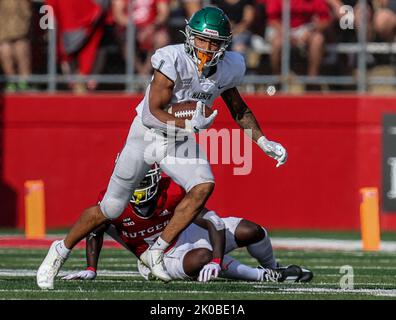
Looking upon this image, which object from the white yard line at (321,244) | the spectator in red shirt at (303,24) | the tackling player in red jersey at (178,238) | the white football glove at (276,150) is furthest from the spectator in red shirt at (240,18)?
the white football glove at (276,150)

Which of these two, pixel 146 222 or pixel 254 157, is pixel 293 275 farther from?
pixel 254 157

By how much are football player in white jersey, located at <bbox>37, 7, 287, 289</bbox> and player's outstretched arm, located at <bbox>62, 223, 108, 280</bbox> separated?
49 centimetres

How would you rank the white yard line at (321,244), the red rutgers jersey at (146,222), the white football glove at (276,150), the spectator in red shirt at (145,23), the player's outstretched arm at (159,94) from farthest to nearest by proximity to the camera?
the spectator in red shirt at (145,23) → the white yard line at (321,244) → the red rutgers jersey at (146,222) → the white football glove at (276,150) → the player's outstretched arm at (159,94)

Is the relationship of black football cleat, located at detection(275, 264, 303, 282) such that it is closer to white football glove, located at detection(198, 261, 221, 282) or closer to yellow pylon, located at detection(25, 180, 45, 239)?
white football glove, located at detection(198, 261, 221, 282)

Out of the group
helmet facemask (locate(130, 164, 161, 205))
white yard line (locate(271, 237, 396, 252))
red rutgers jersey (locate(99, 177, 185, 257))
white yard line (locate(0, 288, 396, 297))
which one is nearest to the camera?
white yard line (locate(0, 288, 396, 297))

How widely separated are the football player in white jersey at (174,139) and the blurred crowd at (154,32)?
20.6 feet

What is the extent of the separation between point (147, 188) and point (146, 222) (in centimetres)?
30

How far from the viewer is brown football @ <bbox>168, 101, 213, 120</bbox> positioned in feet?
24.9

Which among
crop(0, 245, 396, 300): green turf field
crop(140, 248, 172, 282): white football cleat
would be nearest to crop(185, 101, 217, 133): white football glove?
crop(140, 248, 172, 282): white football cleat

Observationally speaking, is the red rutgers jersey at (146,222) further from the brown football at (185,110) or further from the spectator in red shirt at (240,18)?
the spectator in red shirt at (240,18)

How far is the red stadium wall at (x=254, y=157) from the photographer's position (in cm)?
1409

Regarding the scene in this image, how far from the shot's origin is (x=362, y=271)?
30.6 feet
